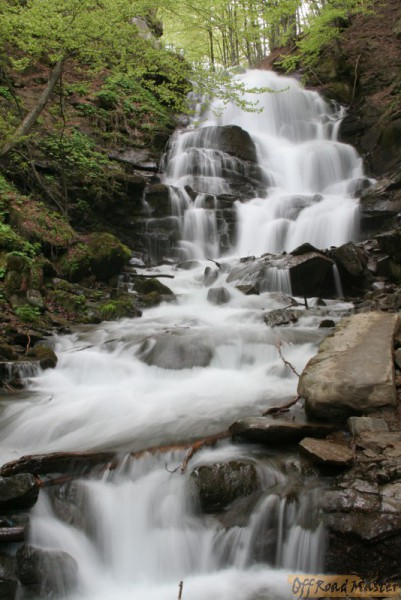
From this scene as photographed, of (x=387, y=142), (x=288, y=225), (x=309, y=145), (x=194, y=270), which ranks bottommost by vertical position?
(x=194, y=270)

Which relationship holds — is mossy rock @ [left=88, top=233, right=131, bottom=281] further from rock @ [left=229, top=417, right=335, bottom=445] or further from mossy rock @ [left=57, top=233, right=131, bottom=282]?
rock @ [left=229, top=417, right=335, bottom=445]

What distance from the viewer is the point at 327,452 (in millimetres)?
3273

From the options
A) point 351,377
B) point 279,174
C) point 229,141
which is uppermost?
point 229,141

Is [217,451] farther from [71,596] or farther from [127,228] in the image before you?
[127,228]

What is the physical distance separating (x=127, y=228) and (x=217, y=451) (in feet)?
32.4

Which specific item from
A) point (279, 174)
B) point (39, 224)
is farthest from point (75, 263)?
point (279, 174)

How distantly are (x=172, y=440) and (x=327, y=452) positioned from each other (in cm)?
144

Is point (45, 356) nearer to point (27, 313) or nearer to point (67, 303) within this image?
point (27, 313)

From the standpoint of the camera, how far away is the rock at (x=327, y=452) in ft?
10.3

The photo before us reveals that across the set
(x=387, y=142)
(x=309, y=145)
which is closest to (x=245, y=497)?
(x=387, y=142)

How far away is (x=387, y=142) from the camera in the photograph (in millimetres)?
14078

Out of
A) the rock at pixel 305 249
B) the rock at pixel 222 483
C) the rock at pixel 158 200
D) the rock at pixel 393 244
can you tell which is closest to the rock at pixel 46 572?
the rock at pixel 222 483

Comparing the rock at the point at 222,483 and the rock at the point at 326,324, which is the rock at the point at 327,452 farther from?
the rock at the point at 326,324

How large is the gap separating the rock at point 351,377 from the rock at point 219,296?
4.71 metres
